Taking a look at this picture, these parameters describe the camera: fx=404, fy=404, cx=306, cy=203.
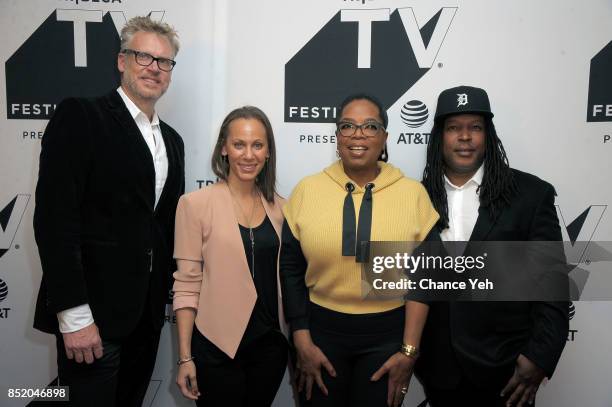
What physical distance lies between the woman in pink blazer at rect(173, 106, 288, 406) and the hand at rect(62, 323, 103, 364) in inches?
11.3

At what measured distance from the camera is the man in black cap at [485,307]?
147cm

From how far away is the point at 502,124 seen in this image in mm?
2111

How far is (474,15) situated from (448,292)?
4.79 ft

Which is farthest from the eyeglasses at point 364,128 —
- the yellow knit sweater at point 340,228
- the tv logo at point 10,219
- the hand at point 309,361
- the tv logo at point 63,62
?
the tv logo at point 10,219

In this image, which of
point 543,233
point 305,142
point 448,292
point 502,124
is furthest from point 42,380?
point 502,124

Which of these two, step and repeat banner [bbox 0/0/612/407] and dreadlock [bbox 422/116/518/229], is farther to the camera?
step and repeat banner [bbox 0/0/612/407]

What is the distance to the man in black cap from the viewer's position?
4.84ft

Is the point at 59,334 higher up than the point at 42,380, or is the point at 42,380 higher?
the point at 59,334

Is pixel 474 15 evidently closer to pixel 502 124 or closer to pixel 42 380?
pixel 502 124

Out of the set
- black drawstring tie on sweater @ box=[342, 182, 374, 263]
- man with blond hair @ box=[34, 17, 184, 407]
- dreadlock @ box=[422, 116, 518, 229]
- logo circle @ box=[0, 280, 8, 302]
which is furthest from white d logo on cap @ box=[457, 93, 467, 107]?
logo circle @ box=[0, 280, 8, 302]

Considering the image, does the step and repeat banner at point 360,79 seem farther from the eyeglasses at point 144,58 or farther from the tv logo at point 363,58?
the eyeglasses at point 144,58

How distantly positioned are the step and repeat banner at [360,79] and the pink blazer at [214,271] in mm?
741

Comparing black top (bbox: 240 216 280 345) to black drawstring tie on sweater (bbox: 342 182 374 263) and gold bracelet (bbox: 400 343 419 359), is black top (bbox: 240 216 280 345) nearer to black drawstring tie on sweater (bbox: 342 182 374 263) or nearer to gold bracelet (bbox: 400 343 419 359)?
black drawstring tie on sweater (bbox: 342 182 374 263)

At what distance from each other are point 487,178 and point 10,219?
2548 millimetres
